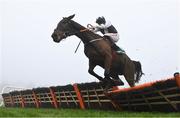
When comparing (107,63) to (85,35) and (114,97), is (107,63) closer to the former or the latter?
(85,35)

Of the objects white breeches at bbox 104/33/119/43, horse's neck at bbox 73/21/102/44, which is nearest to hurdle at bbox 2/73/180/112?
horse's neck at bbox 73/21/102/44

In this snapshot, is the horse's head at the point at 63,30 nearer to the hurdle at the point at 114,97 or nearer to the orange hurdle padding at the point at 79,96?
the hurdle at the point at 114,97

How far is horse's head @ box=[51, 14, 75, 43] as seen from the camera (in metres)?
10.3

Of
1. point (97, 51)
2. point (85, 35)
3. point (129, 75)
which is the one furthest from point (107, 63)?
point (129, 75)

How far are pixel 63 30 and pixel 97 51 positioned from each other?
907 millimetres

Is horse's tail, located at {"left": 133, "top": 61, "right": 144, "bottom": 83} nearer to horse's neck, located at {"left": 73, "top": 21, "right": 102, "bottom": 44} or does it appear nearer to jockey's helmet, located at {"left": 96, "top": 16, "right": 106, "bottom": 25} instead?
jockey's helmet, located at {"left": 96, "top": 16, "right": 106, "bottom": 25}

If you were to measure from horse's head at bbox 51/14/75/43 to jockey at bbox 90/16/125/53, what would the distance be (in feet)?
2.00

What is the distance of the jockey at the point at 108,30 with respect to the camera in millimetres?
10820

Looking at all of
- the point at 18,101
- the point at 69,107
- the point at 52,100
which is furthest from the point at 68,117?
the point at 18,101

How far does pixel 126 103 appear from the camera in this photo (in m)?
9.52

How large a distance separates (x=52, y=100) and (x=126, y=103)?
4022 mm

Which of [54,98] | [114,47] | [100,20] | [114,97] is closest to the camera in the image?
[114,97]

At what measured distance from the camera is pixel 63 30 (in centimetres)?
1045

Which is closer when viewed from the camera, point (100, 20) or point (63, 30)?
point (63, 30)
